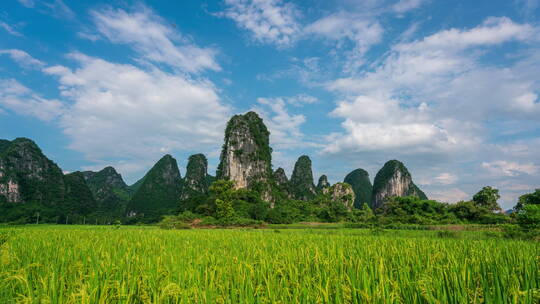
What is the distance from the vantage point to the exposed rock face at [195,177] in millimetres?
76688

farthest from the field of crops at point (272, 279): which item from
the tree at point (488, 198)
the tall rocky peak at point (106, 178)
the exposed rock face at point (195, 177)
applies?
the tall rocky peak at point (106, 178)

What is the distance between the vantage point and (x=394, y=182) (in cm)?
8756

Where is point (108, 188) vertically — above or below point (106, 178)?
below

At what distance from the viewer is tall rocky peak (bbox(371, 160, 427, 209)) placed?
3447 inches

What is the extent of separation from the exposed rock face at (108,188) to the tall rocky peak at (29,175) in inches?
804

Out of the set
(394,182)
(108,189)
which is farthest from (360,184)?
(108,189)

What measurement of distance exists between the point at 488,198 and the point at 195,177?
66751 millimetres

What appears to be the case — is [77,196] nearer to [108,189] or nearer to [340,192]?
[108,189]

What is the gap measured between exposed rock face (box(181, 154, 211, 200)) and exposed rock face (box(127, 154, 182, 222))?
20.6 ft

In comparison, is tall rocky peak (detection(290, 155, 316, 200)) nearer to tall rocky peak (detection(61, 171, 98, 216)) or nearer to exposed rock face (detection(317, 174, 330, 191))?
exposed rock face (detection(317, 174, 330, 191))

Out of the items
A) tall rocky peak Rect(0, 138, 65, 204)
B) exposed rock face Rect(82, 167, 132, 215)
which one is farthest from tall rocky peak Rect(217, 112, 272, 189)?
exposed rock face Rect(82, 167, 132, 215)

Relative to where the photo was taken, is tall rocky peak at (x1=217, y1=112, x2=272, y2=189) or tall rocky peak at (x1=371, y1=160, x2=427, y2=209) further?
tall rocky peak at (x1=371, y1=160, x2=427, y2=209)

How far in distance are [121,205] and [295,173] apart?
199 feet

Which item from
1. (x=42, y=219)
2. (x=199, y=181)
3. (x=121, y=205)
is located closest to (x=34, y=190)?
(x=42, y=219)
